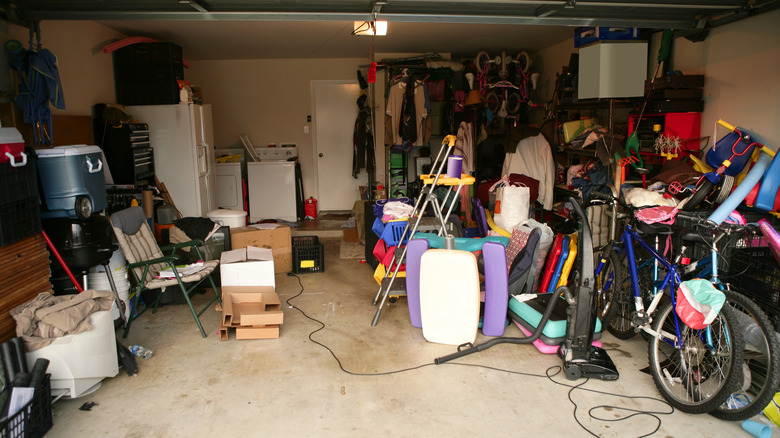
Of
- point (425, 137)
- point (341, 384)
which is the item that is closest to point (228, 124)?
point (425, 137)

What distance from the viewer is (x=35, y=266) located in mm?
2979

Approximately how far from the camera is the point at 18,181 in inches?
111

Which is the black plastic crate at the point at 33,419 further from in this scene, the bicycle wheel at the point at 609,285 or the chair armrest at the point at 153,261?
the bicycle wheel at the point at 609,285

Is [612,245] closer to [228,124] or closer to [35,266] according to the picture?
[35,266]

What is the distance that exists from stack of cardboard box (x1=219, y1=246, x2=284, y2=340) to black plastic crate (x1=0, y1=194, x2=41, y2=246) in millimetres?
1286

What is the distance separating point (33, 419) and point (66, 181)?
150cm

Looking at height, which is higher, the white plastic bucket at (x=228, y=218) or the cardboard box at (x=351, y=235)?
the white plastic bucket at (x=228, y=218)

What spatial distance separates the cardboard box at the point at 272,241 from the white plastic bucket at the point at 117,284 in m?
1.32

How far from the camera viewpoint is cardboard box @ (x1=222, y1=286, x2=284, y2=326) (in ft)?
11.8

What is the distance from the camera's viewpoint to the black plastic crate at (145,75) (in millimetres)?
5555

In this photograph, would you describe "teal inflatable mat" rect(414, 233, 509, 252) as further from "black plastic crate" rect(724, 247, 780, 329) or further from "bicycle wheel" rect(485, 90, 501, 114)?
"bicycle wheel" rect(485, 90, 501, 114)

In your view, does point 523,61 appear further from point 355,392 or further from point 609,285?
point 355,392

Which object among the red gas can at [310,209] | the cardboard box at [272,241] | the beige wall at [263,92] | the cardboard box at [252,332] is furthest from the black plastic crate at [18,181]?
the beige wall at [263,92]

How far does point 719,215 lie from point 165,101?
5237mm
